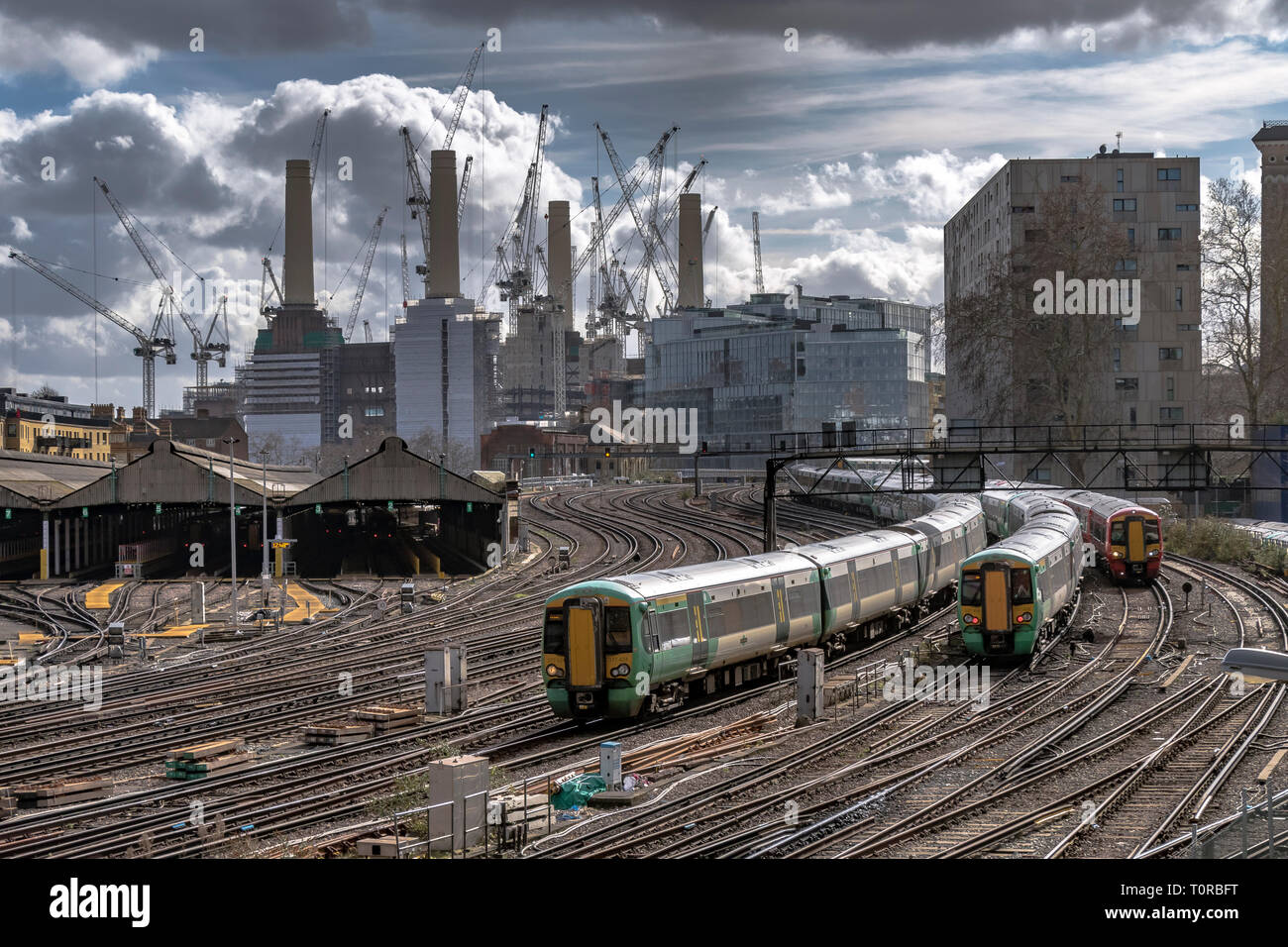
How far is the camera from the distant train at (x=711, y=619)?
2503cm

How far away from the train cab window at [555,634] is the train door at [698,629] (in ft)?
9.68

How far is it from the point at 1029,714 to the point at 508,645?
54.7ft

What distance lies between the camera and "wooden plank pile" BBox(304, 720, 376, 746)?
25750 millimetres

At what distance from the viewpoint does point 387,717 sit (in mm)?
26594

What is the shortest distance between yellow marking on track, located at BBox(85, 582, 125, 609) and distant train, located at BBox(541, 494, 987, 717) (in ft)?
105

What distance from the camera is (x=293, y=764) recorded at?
23.2m

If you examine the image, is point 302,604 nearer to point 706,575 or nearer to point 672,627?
point 706,575

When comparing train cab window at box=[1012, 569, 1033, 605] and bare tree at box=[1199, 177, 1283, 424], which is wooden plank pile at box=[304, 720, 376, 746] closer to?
train cab window at box=[1012, 569, 1033, 605]

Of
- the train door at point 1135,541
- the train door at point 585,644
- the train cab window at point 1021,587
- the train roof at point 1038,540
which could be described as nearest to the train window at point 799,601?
the train roof at point 1038,540

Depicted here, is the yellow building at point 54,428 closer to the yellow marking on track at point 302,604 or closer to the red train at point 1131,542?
the yellow marking on track at point 302,604

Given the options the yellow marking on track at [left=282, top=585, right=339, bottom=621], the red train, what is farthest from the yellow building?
the red train

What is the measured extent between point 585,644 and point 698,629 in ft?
10.2

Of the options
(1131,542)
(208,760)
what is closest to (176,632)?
(208,760)
